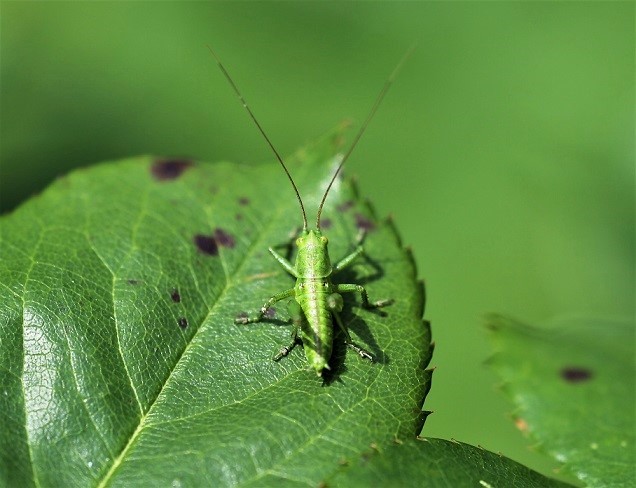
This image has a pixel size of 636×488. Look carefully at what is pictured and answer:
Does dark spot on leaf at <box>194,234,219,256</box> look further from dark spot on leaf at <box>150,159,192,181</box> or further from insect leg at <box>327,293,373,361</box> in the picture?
insect leg at <box>327,293,373,361</box>

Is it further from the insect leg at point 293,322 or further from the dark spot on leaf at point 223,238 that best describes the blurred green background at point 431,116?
the dark spot on leaf at point 223,238

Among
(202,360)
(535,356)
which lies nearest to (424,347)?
(202,360)

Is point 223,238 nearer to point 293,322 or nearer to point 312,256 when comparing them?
point 312,256

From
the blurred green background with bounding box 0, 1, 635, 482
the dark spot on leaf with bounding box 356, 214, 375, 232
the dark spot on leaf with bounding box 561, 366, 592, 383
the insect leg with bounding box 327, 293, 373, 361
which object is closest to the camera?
the insect leg with bounding box 327, 293, 373, 361

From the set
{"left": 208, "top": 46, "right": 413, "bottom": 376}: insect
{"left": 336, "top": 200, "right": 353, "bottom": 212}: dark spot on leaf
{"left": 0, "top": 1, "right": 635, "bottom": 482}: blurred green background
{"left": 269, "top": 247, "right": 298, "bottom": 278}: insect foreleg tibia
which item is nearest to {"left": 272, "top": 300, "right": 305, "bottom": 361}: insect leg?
{"left": 208, "top": 46, "right": 413, "bottom": 376}: insect

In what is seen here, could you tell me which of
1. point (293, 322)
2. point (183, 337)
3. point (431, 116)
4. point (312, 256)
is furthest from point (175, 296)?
point (431, 116)

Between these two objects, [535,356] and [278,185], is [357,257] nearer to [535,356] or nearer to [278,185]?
[278,185]

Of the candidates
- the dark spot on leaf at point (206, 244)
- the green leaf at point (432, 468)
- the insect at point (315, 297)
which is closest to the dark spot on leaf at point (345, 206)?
the insect at point (315, 297)
